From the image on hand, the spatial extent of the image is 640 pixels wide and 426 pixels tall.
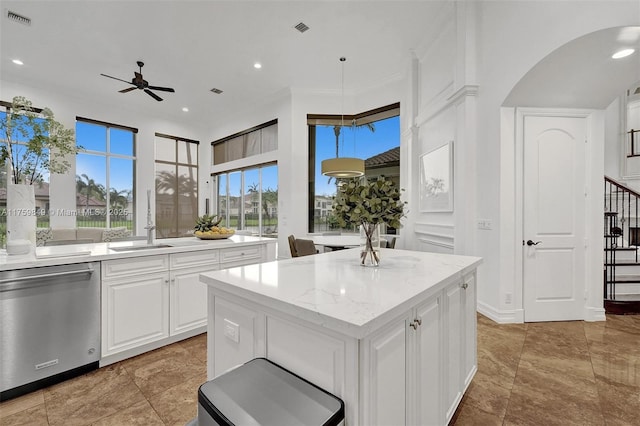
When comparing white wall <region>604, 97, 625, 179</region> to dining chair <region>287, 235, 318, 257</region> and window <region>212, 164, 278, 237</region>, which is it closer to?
dining chair <region>287, 235, 318, 257</region>

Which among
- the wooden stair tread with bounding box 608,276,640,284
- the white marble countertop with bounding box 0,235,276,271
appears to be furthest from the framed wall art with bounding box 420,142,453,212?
the white marble countertop with bounding box 0,235,276,271

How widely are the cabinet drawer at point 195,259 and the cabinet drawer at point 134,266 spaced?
7 centimetres

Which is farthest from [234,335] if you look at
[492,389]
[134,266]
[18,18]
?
[18,18]

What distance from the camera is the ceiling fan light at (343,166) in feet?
15.0

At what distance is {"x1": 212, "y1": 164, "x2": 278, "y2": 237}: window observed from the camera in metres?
6.83

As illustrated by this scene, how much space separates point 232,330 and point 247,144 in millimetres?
6673

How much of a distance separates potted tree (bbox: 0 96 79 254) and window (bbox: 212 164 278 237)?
418cm

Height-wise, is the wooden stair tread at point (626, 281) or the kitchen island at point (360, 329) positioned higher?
the kitchen island at point (360, 329)

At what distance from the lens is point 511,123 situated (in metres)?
3.17

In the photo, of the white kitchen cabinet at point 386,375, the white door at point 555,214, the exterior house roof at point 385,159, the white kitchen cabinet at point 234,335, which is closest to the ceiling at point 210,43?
the exterior house roof at point 385,159

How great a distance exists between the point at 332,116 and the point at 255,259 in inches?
158

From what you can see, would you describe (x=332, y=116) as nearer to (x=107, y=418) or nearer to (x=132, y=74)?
(x=132, y=74)

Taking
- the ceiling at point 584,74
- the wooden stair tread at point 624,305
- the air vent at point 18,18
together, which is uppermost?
the air vent at point 18,18

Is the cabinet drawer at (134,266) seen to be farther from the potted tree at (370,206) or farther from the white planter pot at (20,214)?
the potted tree at (370,206)
